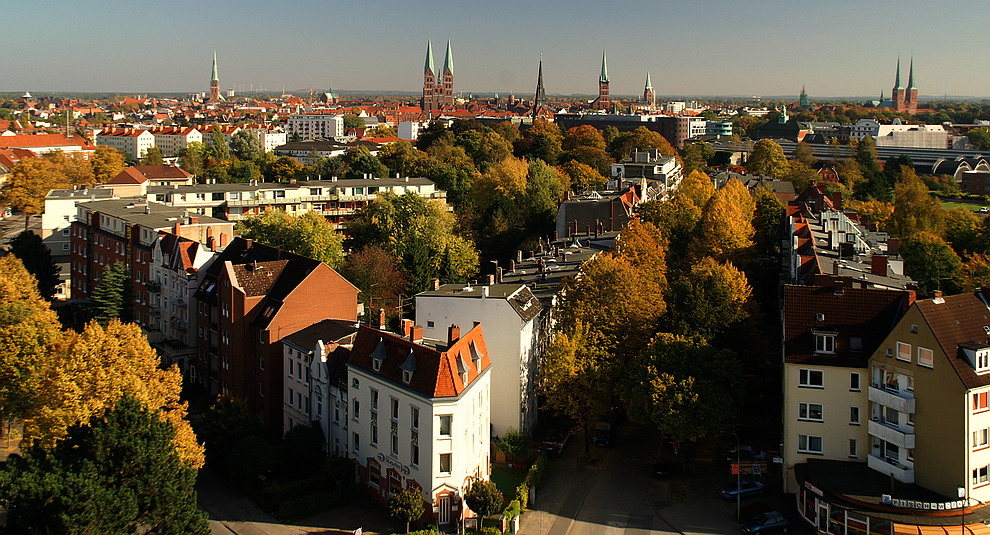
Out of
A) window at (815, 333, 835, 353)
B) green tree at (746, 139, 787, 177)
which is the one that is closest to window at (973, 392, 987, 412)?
window at (815, 333, 835, 353)

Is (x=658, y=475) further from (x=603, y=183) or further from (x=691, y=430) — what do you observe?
(x=603, y=183)

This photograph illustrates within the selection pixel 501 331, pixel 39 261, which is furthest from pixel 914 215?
pixel 39 261

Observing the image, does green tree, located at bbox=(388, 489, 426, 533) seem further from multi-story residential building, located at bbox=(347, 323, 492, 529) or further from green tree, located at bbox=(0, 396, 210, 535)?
green tree, located at bbox=(0, 396, 210, 535)

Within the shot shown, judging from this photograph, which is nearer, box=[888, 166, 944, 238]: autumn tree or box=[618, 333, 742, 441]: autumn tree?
box=[618, 333, 742, 441]: autumn tree

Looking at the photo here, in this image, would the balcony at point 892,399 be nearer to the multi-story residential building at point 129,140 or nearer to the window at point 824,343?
the window at point 824,343

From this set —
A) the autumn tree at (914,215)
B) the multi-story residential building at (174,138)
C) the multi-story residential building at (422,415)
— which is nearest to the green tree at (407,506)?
the multi-story residential building at (422,415)

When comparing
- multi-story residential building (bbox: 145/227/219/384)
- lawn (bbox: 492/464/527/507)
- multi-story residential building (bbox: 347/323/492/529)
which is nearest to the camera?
multi-story residential building (bbox: 347/323/492/529)
